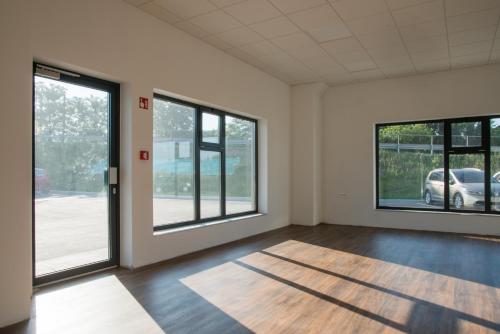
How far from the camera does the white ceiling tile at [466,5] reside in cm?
392

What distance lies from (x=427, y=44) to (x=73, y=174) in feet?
16.9

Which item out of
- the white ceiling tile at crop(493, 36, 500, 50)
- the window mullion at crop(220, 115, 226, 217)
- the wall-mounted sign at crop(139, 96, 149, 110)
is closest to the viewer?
the wall-mounted sign at crop(139, 96, 149, 110)

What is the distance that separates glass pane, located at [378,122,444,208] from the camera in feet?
22.5

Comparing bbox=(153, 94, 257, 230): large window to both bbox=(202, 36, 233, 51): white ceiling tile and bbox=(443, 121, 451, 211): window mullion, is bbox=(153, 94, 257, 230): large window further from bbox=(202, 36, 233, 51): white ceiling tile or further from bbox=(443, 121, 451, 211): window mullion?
bbox=(443, 121, 451, 211): window mullion

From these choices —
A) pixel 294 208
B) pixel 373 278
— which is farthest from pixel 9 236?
pixel 294 208

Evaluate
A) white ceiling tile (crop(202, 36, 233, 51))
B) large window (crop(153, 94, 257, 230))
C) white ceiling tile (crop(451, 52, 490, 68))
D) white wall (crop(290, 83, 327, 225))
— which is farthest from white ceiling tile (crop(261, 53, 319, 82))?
white ceiling tile (crop(451, 52, 490, 68))

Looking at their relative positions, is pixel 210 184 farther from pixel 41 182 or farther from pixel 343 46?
pixel 343 46

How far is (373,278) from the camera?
3754 millimetres

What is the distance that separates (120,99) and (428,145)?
5.83 metres

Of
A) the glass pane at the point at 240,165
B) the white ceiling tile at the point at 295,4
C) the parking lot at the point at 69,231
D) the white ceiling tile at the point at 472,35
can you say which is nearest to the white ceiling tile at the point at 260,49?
the white ceiling tile at the point at 295,4

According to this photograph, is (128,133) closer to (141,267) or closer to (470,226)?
(141,267)

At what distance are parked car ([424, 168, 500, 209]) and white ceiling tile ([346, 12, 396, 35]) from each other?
11.6ft

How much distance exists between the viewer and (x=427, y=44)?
5.21 m

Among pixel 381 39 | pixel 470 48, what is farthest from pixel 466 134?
pixel 381 39
